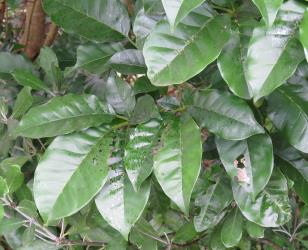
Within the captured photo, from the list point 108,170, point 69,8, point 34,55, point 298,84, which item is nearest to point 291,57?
point 298,84

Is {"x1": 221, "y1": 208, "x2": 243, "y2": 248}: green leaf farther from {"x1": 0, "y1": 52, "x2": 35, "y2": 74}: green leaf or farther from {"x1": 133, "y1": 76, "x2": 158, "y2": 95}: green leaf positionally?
{"x1": 0, "y1": 52, "x2": 35, "y2": 74}: green leaf

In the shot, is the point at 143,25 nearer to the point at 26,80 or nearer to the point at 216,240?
the point at 26,80

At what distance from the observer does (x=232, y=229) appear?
34.7 inches

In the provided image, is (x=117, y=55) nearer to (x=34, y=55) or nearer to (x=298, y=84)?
(x=298, y=84)

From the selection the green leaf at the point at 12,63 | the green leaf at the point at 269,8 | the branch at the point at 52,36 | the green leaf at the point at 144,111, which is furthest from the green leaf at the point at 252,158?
the branch at the point at 52,36

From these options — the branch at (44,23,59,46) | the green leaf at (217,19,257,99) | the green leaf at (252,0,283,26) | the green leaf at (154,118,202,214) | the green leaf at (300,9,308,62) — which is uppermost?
the green leaf at (252,0,283,26)

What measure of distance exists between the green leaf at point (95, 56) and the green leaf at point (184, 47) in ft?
0.86

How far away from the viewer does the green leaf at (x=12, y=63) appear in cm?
108

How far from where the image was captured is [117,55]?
2.76 ft

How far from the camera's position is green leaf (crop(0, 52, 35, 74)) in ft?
3.56

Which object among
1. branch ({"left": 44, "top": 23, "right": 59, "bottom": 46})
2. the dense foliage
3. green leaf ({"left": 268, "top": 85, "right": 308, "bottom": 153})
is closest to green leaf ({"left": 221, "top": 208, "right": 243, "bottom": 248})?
the dense foliage

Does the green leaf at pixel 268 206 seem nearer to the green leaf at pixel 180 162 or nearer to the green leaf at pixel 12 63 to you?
the green leaf at pixel 180 162

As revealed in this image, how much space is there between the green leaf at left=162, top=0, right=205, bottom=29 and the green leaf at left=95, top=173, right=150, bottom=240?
→ 11.5 inches

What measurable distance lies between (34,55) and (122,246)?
818 millimetres
